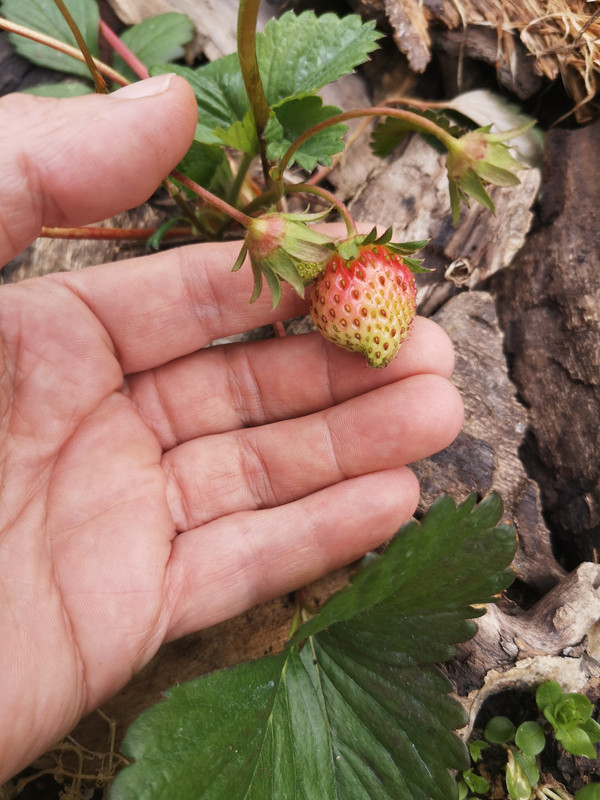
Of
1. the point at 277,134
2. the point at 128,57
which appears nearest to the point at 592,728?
the point at 277,134

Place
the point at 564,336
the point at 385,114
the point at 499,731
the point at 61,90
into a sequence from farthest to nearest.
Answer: the point at 61,90 → the point at 564,336 → the point at 499,731 → the point at 385,114

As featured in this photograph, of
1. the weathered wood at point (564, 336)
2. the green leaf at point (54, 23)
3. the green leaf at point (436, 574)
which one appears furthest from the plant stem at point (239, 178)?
the green leaf at point (436, 574)

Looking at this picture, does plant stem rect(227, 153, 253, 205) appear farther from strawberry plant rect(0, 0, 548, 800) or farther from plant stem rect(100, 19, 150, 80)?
plant stem rect(100, 19, 150, 80)

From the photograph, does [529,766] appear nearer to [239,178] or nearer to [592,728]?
[592,728]

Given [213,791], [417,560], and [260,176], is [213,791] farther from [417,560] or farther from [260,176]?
[260,176]

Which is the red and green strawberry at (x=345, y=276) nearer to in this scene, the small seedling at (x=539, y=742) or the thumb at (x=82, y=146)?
the thumb at (x=82, y=146)
